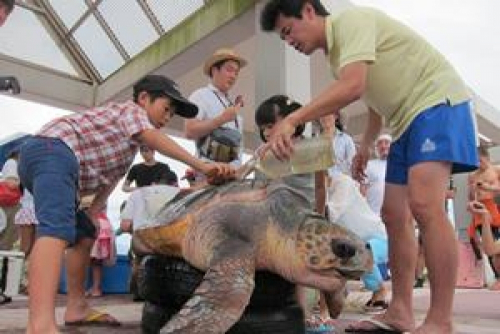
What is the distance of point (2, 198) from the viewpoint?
3492 millimetres

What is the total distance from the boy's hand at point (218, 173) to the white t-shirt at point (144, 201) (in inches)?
29.3

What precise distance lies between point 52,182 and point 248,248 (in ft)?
2.49

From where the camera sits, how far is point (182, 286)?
1882 millimetres

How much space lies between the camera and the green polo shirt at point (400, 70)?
211 cm

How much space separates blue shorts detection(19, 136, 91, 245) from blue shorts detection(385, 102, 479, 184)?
1311 millimetres

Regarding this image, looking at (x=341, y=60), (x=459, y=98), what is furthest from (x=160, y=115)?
(x=459, y=98)

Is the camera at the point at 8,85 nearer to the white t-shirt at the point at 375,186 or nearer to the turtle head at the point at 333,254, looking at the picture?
the turtle head at the point at 333,254

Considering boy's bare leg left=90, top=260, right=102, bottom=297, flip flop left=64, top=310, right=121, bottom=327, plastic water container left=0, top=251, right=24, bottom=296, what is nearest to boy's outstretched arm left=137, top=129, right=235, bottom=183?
flip flop left=64, top=310, right=121, bottom=327

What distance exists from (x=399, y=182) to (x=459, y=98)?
449 millimetres

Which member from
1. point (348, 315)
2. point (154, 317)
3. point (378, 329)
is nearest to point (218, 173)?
point (154, 317)

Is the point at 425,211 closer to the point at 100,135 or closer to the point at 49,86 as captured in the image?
the point at 100,135

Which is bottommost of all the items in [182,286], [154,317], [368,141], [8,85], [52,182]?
[154,317]

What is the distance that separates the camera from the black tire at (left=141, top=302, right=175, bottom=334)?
193 centimetres

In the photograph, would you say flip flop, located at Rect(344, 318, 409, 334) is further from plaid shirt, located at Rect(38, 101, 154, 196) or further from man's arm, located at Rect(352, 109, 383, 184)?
plaid shirt, located at Rect(38, 101, 154, 196)
